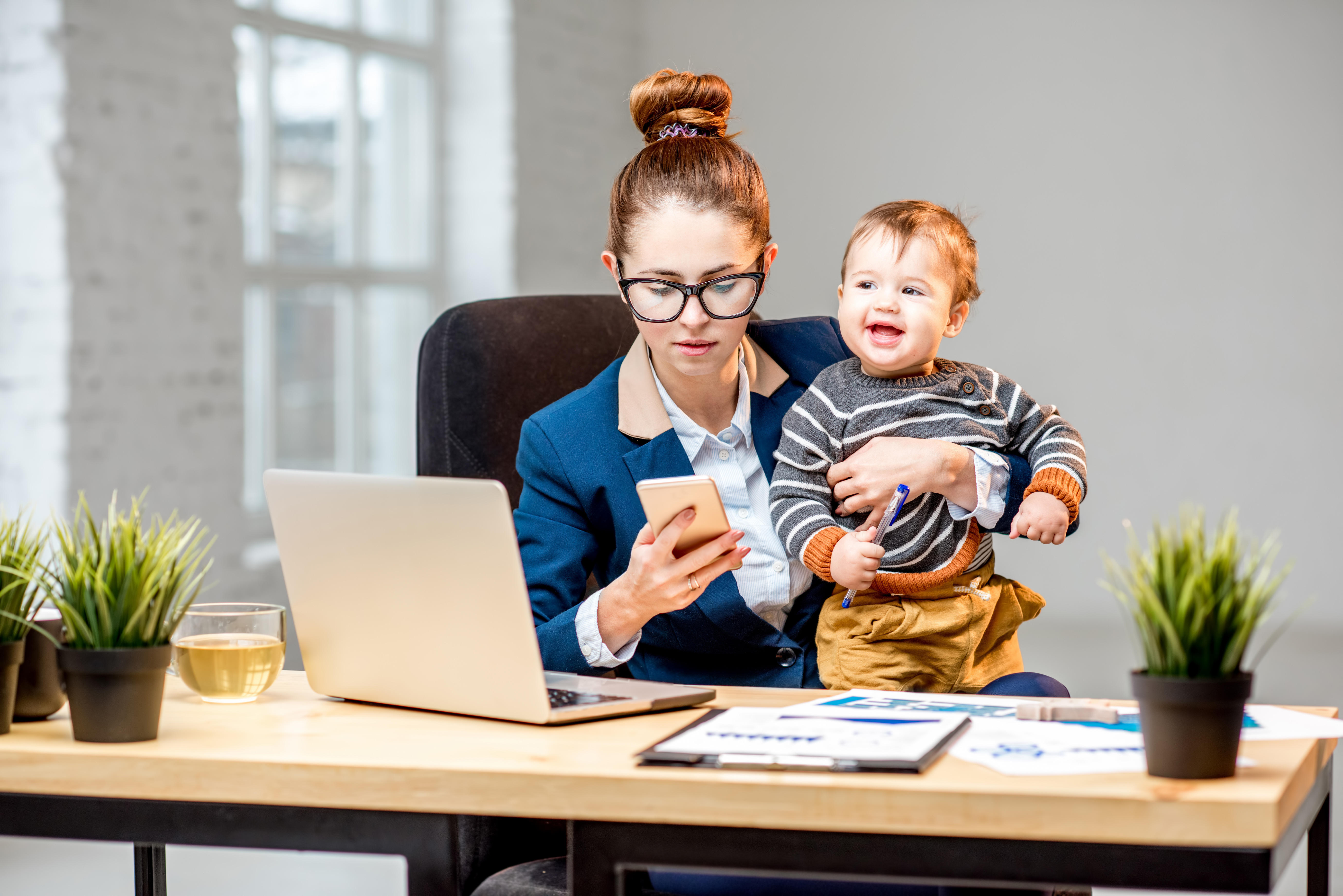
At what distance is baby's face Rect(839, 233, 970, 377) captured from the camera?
169 cm

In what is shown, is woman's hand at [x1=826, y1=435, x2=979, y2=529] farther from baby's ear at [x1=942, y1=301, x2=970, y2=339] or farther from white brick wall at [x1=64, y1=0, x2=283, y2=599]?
white brick wall at [x1=64, y1=0, x2=283, y2=599]

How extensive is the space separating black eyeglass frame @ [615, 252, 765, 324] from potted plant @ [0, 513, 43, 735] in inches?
29.3

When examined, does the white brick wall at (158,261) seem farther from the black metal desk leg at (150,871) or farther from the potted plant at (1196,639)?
the potted plant at (1196,639)

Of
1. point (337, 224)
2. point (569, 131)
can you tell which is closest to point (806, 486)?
point (337, 224)

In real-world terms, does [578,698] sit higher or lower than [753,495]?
lower

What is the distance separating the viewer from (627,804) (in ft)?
3.16

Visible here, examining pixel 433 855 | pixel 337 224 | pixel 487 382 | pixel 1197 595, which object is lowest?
pixel 433 855

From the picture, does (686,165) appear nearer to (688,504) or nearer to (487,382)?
(487,382)

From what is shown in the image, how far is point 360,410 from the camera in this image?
5.04m

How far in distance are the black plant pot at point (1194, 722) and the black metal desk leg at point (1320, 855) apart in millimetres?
261

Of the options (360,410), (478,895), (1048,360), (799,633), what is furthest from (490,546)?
(1048,360)

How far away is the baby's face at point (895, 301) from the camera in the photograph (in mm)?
1689

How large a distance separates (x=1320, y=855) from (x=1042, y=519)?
54 cm

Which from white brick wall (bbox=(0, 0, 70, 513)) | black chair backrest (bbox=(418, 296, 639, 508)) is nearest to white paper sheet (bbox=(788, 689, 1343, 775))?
black chair backrest (bbox=(418, 296, 639, 508))
